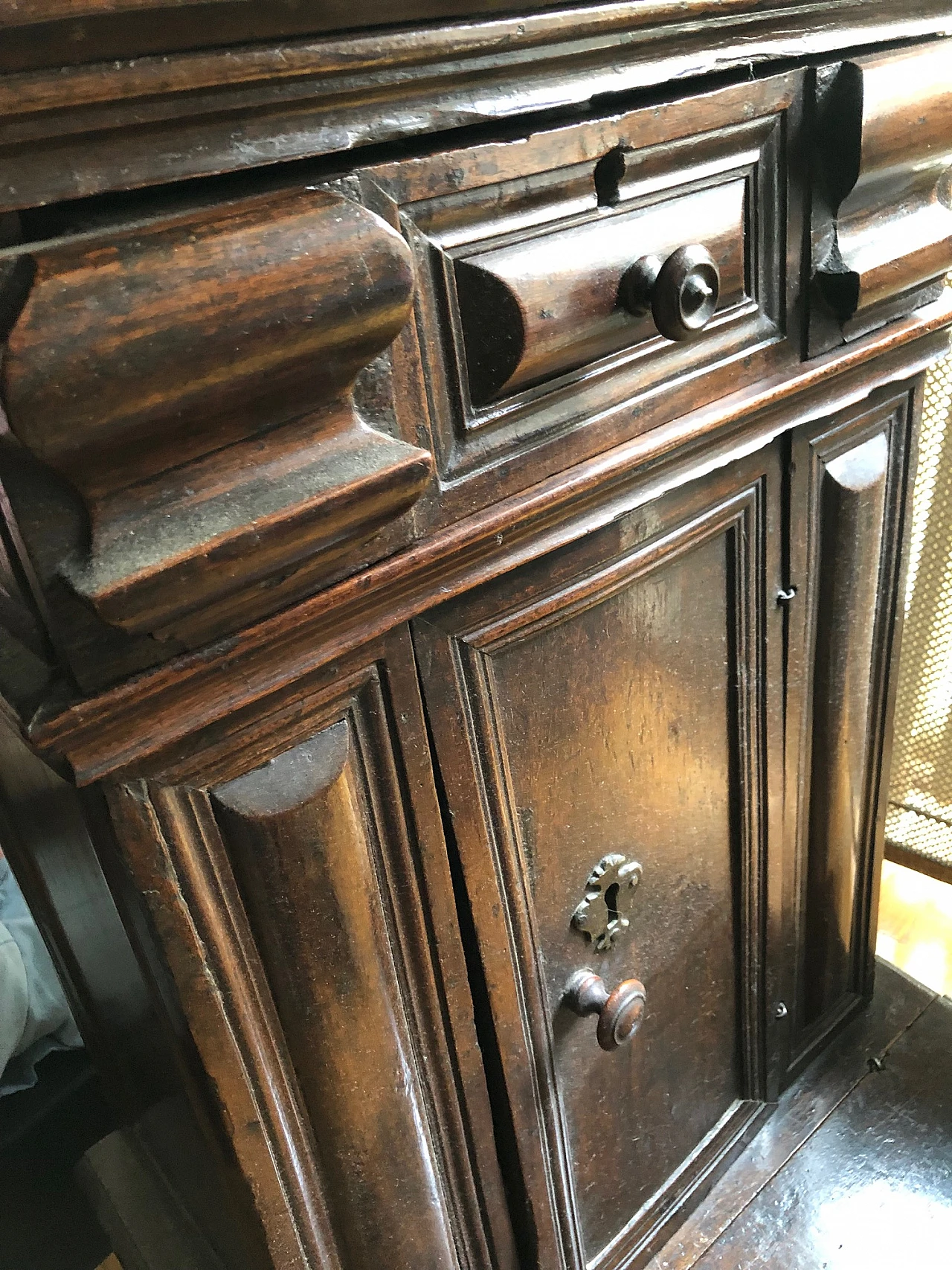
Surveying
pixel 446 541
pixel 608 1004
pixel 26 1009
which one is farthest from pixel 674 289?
pixel 26 1009

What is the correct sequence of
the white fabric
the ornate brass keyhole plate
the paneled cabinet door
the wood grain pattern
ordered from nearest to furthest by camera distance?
1. the paneled cabinet door
2. the ornate brass keyhole plate
3. the wood grain pattern
4. the white fabric

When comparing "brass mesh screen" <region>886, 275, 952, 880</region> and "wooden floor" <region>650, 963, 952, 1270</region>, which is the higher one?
"brass mesh screen" <region>886, 275, 952, 880</region>

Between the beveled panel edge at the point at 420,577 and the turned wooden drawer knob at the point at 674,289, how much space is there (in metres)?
0.08

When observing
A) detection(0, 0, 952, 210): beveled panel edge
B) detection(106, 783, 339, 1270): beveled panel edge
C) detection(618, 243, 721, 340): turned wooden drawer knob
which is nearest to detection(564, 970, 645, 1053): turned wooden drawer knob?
detection(106, 783, 339, 1270): beveled panel edge

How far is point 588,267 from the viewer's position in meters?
0.52

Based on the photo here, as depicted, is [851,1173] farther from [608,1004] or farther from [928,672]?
[928,672]

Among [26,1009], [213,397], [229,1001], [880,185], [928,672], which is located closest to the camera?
[213,397]

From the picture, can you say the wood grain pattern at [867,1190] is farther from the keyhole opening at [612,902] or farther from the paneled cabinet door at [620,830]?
the keyhole opening at [612,902]

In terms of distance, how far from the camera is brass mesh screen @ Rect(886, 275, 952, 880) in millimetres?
1080

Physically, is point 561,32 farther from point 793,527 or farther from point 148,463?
point 793,527

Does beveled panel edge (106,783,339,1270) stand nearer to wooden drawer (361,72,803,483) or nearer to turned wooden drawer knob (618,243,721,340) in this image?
wooden drawer (361,72,803,483)

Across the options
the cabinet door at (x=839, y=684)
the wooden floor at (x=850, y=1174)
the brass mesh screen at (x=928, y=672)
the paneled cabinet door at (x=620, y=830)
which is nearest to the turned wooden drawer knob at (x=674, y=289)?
the paneled cabinet door at (x=620, y=830)

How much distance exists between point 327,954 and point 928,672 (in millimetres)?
915

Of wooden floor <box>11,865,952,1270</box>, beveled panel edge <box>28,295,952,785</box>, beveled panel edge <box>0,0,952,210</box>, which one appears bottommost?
wooden floor <box>11,865,952,1270</box>
